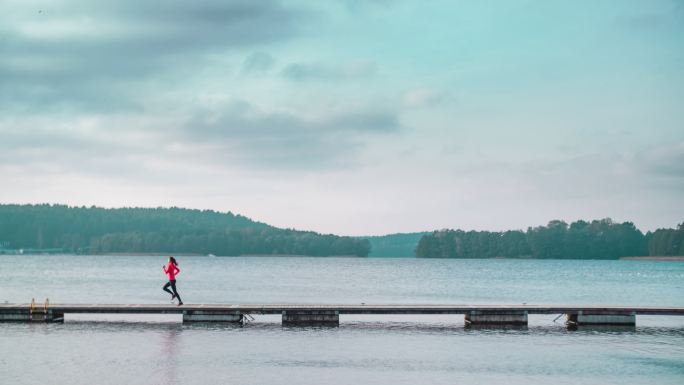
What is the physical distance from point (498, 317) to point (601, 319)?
4.74 meters

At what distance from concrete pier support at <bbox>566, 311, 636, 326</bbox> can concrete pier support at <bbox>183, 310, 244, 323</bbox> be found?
1517cm

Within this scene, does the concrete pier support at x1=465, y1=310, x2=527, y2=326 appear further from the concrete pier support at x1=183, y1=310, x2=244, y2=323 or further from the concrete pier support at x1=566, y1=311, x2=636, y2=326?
the concrete pier support at x1=183, y1=310, x2=244, y2=323

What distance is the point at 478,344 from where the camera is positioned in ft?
107

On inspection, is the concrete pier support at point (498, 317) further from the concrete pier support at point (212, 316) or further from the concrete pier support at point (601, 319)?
the concrete pier support at point (212, 316)

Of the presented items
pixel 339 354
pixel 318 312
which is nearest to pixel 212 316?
pixel 318 312

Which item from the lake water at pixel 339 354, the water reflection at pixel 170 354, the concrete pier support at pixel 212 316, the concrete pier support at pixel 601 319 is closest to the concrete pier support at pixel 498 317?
the lake water at pixel 339 354

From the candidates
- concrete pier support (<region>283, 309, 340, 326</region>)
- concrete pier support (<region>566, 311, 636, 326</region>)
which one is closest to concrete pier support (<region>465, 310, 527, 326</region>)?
concrete pier support (<region>566, 311, 636, 326</region>)

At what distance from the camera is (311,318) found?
38.3 m

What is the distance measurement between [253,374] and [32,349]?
29.2 feet

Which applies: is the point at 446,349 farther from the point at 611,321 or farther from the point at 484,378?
the point at 611,321

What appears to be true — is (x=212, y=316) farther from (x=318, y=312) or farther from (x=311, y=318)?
(x=318, y=312)

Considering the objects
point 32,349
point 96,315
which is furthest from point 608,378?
point 96,315

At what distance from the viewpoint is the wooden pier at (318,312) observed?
37.5 m

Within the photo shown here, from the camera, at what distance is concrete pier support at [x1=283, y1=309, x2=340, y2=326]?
38.1 meters
